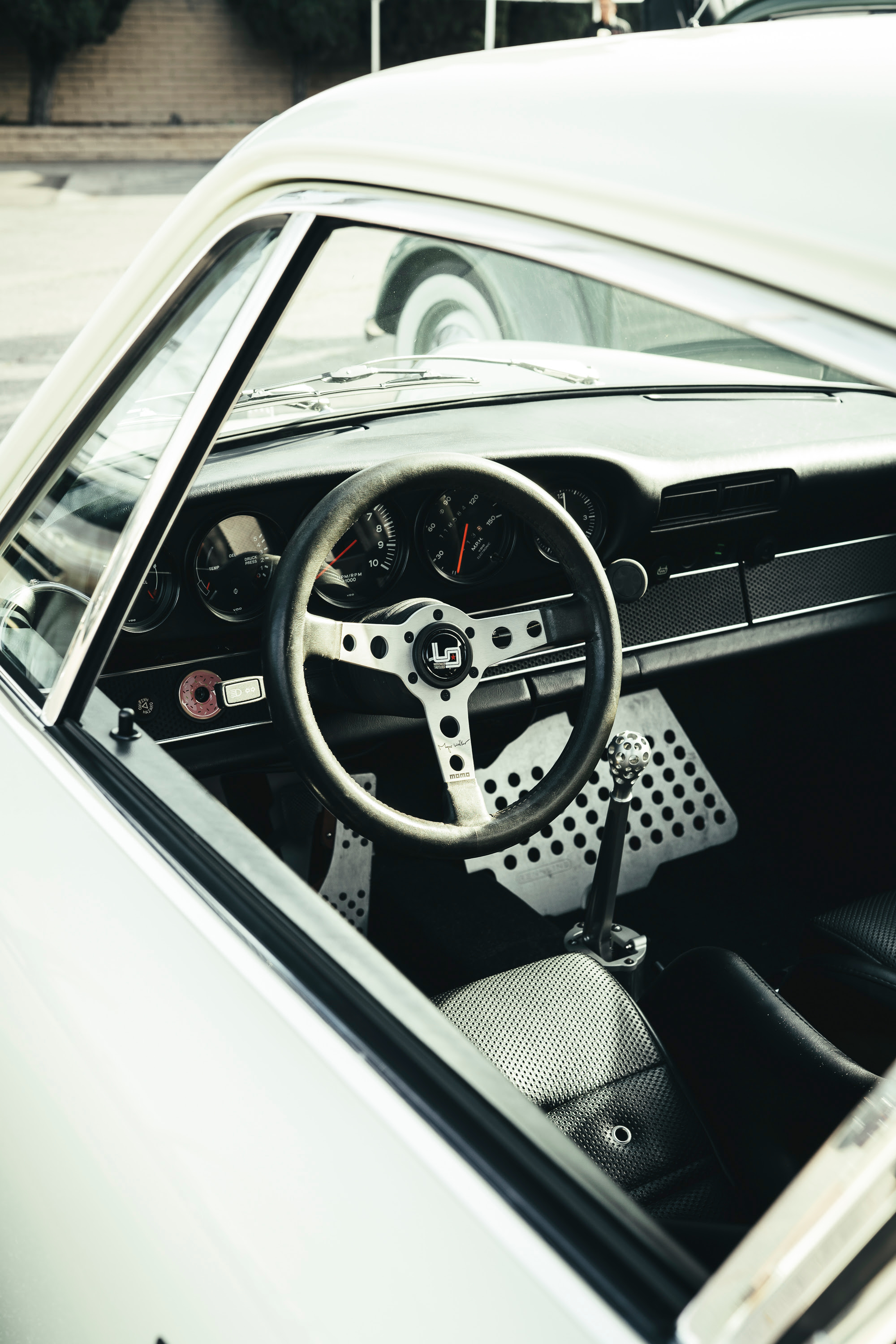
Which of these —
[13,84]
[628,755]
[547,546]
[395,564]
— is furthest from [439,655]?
[13,84]

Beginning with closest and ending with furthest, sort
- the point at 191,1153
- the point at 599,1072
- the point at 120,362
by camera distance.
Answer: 1. the point at 191,1153
2. the point at 120,362
3. the point at 599,1072

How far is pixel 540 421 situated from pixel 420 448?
0.40 m

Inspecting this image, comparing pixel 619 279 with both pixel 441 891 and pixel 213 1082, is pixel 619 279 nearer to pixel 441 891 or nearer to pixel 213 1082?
pixel 213 1082

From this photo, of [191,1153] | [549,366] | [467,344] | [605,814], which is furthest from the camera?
[605,814]

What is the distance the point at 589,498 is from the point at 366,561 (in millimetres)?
534

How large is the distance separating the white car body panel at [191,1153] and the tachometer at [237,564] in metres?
0.98

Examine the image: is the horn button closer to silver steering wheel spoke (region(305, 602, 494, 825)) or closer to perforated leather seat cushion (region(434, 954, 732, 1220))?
silver steering wheel spoke (region(305, 602, 494, 825))

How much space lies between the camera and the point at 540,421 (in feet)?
8.36

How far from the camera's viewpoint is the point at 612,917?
225 cm

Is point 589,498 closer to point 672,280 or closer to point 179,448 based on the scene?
point 179,448

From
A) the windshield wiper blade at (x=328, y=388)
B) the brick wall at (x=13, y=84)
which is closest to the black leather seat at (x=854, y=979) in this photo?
the windshield wiper blade at (x=328, y=388)

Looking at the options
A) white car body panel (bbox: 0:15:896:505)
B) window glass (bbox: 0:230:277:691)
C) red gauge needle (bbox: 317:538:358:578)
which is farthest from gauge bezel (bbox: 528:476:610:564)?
white car body panel (bbox: 0:15:896:505)

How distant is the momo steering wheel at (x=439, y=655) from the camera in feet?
5.25

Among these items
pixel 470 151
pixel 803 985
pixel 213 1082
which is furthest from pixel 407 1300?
pixel 803 985
